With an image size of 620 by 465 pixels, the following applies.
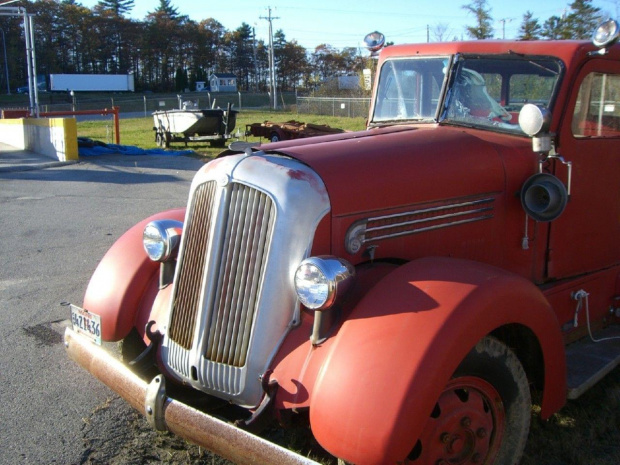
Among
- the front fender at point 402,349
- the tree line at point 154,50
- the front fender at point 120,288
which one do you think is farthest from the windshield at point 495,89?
the tree line at point 154,50

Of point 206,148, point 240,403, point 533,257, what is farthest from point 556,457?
point 206,148

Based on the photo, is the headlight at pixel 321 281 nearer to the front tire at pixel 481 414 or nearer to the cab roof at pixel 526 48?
the front tire at pixel 481 414

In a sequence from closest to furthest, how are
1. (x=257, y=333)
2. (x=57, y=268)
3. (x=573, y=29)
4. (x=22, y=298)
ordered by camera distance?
(x=257, y=333)
(x=22, y=298)
(x=57, y=268)
(x=573, y=29)

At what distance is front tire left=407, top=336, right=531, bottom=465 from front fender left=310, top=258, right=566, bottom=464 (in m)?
0.18

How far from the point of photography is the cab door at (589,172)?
4.08m

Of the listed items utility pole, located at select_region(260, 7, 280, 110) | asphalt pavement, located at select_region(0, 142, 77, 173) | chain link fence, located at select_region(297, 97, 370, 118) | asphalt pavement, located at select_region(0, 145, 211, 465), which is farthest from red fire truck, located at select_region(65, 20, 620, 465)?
utility pole, located at select_region(260, 7, 280, 110)

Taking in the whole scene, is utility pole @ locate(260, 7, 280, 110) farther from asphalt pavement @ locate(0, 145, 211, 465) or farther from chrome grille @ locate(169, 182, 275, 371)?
chrome grille @ locate(169, 182, 275, 371)

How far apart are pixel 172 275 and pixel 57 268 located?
3854 mm

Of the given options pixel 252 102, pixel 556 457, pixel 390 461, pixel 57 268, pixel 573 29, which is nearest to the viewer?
pixel 390 461

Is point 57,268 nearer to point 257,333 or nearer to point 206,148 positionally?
point 257,333

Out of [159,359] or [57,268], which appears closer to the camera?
[159,359]

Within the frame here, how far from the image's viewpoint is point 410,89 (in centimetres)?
455

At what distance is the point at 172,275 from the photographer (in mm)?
3699

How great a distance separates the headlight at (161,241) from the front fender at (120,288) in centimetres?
17
